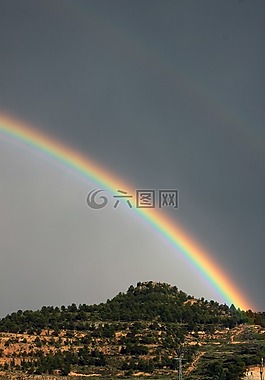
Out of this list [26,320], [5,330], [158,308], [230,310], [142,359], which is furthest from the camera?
[230,310]

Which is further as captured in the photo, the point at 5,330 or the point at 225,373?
the point at 5,330

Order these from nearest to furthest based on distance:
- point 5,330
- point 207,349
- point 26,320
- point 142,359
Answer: point 142,359, point 207,349, point 5,330, point 26,320

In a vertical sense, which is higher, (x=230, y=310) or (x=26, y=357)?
(x=230, y=310)

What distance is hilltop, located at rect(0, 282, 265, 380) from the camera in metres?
59.1

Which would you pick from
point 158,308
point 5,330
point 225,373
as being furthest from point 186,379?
point 158,308

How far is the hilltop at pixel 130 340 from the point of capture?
59.1m

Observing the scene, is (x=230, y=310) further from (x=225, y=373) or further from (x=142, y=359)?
(x=225, y=373)

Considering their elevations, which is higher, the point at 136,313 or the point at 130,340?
the point at 136,313

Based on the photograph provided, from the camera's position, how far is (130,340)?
7006 cm

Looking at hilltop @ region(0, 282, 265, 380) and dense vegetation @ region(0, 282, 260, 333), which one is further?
dense vegetation @ region(0, 282, 260, 333)

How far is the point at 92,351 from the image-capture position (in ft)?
214

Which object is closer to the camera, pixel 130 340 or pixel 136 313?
pixel 130 340

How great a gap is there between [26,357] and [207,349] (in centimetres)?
2094

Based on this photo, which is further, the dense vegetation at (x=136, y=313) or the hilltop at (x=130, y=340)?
the dense vegetation at (x=136, y=313)
